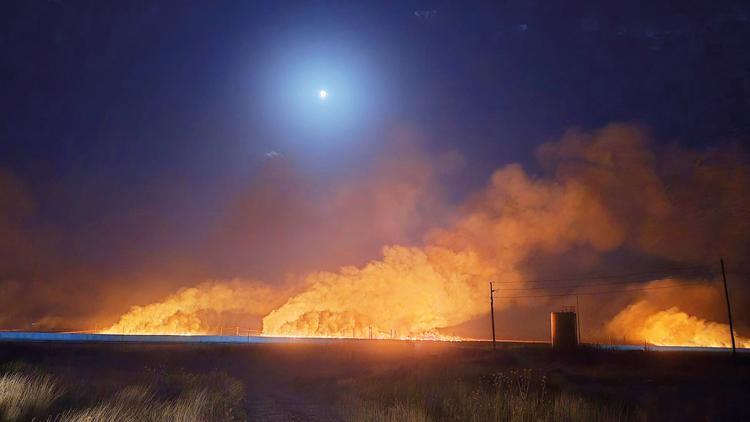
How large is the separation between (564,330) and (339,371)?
134 feet

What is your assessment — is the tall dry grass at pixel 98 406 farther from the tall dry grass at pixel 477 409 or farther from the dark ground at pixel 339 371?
the tall dry grass at pixel 477 409

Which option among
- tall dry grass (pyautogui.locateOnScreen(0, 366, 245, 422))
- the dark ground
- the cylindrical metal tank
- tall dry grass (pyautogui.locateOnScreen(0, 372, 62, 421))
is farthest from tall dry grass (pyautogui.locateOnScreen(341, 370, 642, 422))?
the cylindrical metal tank

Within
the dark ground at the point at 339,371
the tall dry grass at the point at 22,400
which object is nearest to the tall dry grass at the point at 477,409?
the dark ground at the point at 339,371

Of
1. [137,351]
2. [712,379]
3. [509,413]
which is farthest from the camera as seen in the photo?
[137,351]

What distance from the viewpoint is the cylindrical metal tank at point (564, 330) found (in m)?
65.8

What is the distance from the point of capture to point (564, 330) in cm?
6631

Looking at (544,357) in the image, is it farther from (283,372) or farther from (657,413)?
(657,413)

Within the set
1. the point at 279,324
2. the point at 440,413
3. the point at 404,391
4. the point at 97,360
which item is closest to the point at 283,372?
the point at 97,360

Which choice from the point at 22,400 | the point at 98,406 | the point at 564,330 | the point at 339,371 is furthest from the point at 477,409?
the point at 564,330

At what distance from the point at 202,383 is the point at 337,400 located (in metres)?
5.84

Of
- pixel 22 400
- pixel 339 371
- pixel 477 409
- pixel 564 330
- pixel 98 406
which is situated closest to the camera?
pixel 22 400

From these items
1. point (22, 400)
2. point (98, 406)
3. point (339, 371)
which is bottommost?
point (339, 371)

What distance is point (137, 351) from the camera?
4238 cm

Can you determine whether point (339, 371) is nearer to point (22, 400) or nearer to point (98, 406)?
point (98, 406)
